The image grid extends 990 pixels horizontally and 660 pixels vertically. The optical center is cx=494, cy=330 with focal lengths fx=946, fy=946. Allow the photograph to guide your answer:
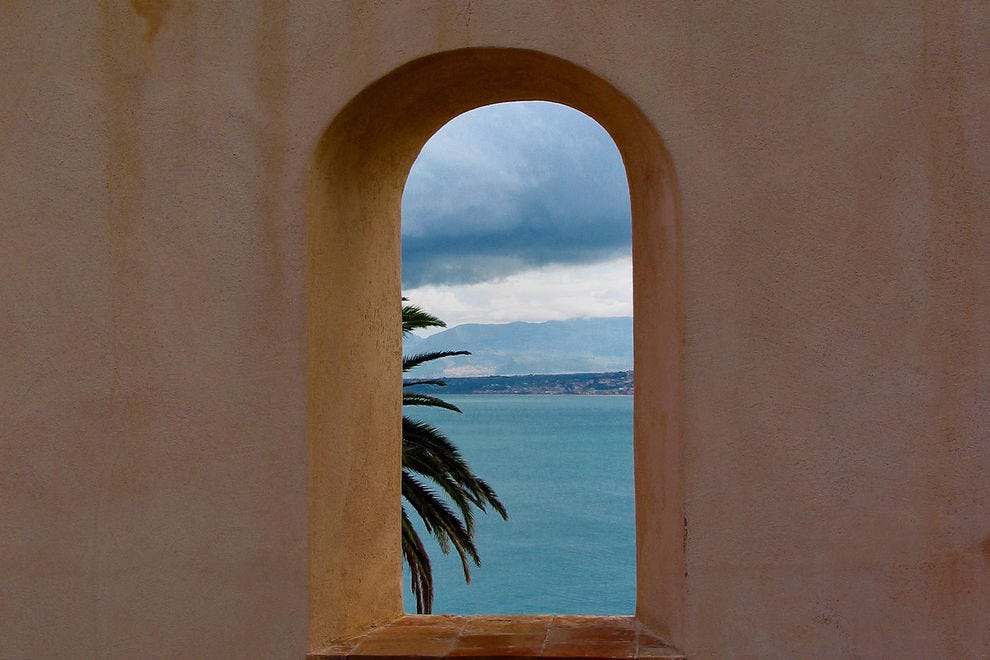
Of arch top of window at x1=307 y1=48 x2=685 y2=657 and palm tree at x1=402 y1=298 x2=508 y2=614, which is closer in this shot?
arch top of window at x1=307 y1=48 x2=685 y2=657

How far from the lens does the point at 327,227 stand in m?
3.70

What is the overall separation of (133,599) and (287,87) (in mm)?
2004

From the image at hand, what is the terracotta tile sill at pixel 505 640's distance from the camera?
3469mm

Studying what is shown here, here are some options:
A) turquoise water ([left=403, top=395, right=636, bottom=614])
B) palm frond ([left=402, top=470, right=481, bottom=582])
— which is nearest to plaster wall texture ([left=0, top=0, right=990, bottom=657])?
palm frond ([left=402, top=470, right=481, bottom=582])

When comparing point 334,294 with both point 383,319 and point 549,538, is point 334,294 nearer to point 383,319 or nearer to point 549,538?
point 383,319

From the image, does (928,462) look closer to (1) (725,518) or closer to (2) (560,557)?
(1) (725,518)

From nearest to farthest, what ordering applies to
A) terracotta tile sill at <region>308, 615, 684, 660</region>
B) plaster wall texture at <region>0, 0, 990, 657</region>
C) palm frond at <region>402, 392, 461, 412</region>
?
plaster wall texture at <region>0, 0, 990, 657</region> → terracotta tile sill at <region>308, 615, 684, 660</region> → palm frond at <region>402, 392, 461, 412</region>

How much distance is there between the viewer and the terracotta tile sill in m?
3.47

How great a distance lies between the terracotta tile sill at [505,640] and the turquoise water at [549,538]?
25.3m

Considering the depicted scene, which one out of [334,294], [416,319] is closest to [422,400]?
[416,319]

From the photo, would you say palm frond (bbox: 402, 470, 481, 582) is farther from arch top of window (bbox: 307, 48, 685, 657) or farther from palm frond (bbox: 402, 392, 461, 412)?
arch top of window (bbox: 307, 48, 685, 657)

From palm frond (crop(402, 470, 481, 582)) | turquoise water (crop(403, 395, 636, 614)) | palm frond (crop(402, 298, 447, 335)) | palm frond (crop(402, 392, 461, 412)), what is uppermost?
palm frond (crop(402, 298, 447, 335))

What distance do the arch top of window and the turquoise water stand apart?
83.2 ft

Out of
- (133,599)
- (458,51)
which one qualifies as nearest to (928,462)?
(458,51)
